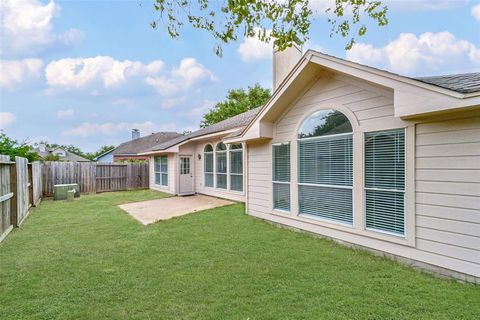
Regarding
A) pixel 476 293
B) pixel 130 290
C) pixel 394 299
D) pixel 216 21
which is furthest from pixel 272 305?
pixel 216 21

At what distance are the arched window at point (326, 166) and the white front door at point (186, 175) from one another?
28.3ft

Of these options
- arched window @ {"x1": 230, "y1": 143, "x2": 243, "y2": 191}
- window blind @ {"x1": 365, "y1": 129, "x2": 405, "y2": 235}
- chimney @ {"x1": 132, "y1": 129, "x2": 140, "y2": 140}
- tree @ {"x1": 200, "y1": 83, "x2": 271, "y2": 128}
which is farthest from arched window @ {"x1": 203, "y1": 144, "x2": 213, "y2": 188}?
chimney @ {"x1": 132, "y1": 129, "x2": 140, "y2": 140}

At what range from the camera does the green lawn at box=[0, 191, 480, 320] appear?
9.71ft

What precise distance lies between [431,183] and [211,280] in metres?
3.62

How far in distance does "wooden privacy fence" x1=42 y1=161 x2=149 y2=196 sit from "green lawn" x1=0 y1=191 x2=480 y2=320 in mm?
8743

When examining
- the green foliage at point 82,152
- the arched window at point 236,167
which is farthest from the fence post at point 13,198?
the green foliage at point 82,152

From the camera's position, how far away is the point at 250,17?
4.12 meters

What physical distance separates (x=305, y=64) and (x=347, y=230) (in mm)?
3557

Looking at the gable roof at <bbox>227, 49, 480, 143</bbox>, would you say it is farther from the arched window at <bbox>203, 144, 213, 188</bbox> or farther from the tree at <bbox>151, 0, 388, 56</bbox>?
the arched window at <bbox>203, 144, 213, 188</bbox>

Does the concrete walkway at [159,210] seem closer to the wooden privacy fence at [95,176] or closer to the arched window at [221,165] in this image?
the arched window at [221,165]

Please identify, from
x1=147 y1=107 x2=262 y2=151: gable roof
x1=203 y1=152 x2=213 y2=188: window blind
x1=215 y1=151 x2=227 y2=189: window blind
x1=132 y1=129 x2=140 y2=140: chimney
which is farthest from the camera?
x1=132 y1=129 x2=140 y2=140: chimney

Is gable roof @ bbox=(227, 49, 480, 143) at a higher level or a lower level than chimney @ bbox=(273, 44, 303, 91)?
lower

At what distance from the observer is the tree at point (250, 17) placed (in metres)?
4.06

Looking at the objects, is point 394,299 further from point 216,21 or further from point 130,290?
point 216,21
